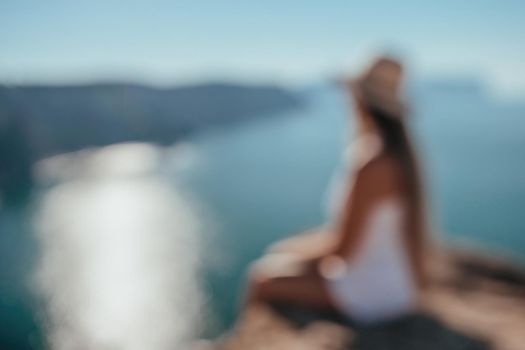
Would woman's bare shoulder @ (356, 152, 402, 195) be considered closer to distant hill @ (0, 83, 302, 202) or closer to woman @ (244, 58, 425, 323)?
woman @ (244, 58, 425, 323)

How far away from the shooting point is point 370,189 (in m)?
1.34

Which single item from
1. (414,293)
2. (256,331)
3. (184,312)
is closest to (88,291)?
(184,312)

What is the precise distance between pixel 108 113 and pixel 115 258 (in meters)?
6.20

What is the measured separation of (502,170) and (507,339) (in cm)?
1005

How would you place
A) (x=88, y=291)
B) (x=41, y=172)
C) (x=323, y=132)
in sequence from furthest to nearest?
(x=323, y=132) → (x=41, y=172) → (x=88, y=291)

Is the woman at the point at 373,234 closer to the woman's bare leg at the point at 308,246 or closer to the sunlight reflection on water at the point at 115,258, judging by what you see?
the woman's bare leg at the point at 308,246

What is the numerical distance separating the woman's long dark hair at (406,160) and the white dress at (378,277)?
0.03 m

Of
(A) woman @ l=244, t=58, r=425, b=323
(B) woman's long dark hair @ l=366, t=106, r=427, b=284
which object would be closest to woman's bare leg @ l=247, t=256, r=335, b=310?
(A) woman @ l=244, t=58, r=425, b=323

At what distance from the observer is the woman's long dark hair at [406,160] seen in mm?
1348

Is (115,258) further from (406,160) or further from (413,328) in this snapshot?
(406,160)

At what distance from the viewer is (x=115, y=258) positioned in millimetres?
4949

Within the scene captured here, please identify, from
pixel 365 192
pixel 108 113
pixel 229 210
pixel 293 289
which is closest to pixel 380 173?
pixel 365 192

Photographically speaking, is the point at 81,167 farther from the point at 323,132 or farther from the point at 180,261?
the point at 323,132

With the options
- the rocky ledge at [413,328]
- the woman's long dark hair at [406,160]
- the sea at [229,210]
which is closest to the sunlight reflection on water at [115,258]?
the sea at [229,210]
